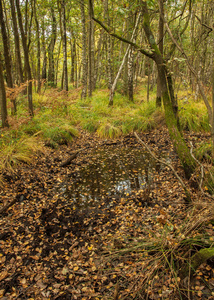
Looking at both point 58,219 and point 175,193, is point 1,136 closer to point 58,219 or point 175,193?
point 58,219

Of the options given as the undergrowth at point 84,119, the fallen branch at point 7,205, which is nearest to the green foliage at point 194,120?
the undergrowth at point 84,119

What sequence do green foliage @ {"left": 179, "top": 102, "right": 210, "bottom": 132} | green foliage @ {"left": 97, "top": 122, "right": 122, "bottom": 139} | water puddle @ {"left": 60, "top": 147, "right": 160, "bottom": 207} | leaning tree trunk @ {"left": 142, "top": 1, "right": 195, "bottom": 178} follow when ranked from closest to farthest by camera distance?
1. leaning tree trunk @ {"left": 142, "top": 1, "right": 195, "bottom": 178}
2. water puddle @ {"left": 60, "top": 147, "right": 160, "bottom": 207}
3. green foliage @ {"left": 179, "top": 102, "right": 210, "bottom": 132}
4. green foliage @ {"left": 97, "top": 122, "right": 122, "bottom": 139}

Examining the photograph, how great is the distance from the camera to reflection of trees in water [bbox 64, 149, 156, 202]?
478cm

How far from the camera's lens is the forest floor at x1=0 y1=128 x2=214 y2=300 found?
2443 mm

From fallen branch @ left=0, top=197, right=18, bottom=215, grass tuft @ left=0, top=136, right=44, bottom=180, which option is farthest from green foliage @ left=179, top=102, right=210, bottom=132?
fallen branch @ left=0, top=197, right=18, bottom=215

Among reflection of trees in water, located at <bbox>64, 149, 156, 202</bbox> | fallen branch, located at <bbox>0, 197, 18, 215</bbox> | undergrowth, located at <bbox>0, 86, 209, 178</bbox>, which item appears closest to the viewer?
fallen branch, located at <bbox>0, 197, 18, 215</bbox>

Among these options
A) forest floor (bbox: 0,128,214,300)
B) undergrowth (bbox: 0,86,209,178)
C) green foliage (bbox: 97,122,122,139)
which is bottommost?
forest floor (bbox: 0,128,214,300)

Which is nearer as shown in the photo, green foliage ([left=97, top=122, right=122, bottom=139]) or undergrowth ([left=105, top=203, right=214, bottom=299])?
undergrowth ([left=105, top=203, right=214, bottom=299])

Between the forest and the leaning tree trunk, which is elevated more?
the leaning tree trunk

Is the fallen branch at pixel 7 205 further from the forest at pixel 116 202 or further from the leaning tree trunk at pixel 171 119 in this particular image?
the leaning tree trunk at pixel 171 119

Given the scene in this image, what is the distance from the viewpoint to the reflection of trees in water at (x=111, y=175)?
4.78 metres

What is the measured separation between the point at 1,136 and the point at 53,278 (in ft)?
14.1

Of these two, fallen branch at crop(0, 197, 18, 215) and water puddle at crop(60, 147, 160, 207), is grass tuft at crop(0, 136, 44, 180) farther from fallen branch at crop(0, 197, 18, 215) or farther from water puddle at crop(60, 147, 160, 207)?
water puddle at crop(60, 147, 160, 207)

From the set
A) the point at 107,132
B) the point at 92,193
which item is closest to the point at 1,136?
the point at 92,193
